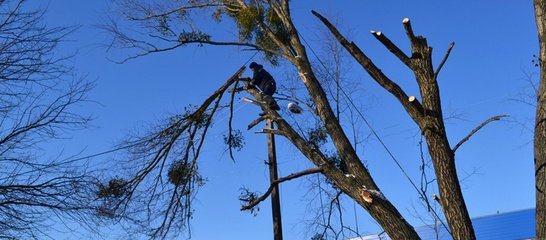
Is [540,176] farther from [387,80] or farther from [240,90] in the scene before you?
[240,90]

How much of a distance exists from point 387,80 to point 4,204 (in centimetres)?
397

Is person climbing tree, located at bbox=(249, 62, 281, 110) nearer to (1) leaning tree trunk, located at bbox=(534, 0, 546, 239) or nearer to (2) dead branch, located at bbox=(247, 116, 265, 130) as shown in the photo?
(2) dead branch, located at bbox=(247, 116, 265, 130)

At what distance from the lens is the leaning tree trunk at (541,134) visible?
6363mm

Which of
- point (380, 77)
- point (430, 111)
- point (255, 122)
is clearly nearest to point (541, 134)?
point (430, 111)

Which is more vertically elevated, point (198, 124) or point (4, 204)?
point (198, 124)

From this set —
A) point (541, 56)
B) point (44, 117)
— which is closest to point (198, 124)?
point (44, 117)

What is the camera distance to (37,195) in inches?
275

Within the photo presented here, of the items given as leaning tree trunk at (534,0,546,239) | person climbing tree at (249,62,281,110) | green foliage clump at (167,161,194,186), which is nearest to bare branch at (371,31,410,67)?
leaning tree trunk at (534,0,546,239)

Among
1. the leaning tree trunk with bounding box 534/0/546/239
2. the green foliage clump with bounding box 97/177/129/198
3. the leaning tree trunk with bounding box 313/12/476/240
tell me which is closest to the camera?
the leaning tree trunk with bounding box 534/0/546/239

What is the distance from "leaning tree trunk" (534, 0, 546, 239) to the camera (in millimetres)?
6363

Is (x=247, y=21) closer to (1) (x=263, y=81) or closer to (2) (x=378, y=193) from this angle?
(1) (x=263, y=81)

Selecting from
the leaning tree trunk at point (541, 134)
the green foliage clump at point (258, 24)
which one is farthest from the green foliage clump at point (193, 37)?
the leaning tree trunk at point (541, 134)

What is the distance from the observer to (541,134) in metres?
6.62

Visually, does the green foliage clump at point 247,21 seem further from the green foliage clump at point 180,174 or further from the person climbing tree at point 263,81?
the green foliage clump at point 180,174
